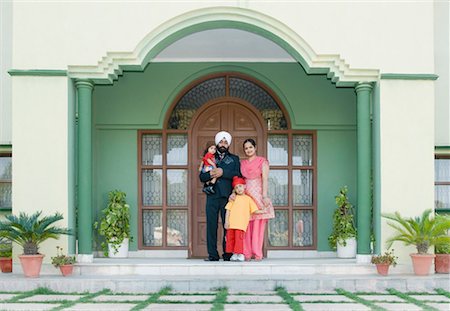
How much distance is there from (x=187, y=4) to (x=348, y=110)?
359cm

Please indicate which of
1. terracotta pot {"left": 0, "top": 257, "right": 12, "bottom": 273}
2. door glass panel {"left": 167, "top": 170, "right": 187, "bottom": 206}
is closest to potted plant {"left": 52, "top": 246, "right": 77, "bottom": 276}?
terracotta pot {"left": 0, "top": 257, "right": 12, "bottom": 273}

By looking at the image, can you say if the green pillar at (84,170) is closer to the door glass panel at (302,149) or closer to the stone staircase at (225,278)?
the stone staircase at (225,278)

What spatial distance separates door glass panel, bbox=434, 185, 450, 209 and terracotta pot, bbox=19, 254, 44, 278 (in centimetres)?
613

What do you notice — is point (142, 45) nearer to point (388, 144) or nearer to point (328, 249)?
point (388, 144)

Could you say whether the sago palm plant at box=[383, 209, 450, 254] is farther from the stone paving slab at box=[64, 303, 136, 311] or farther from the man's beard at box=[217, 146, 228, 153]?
the stone paving slab at box=[64, 303, 136, 311]

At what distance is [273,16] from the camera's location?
10.6m

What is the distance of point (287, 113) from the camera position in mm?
12750

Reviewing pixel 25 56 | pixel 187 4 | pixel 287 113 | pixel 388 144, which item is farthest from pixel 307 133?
pixel 25 56

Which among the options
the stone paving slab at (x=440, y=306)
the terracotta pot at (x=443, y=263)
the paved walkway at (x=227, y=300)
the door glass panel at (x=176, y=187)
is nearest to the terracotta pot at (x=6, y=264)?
the paved walkway at (x=227, y=300)

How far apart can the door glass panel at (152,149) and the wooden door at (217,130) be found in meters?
0.56

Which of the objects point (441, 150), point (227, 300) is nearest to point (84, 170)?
point (227, 300)

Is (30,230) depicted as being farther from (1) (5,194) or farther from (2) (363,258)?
(2) (363,258)

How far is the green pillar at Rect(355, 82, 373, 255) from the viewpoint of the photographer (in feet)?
35.0

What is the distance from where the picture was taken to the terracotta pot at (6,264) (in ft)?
35.3
